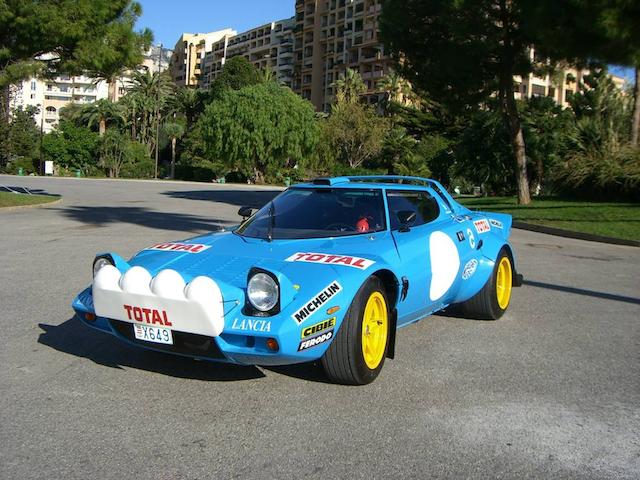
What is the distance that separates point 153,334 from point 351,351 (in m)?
1.27

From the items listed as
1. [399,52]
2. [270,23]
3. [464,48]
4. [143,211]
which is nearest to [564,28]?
[464,48]

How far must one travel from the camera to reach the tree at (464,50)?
70.8 feet

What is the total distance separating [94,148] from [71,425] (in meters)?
73.5

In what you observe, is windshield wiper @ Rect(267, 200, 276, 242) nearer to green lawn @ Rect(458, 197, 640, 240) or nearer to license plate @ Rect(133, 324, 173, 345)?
license plate @ Rect(133, 324, 173, 345)

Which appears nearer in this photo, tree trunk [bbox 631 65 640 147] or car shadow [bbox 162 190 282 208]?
tree trunk [bbox 631 65 640 147]

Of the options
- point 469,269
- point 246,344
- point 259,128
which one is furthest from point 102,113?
point 246,344

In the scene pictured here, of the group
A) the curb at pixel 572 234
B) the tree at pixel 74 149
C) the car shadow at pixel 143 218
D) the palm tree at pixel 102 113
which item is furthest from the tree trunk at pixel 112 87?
the curb at pixel 572 234

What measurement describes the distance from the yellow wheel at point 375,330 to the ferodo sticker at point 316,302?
1.11 feet

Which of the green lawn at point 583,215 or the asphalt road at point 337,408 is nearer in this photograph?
the asphalt road at point 337,408

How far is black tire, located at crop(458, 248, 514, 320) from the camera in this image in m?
6.38

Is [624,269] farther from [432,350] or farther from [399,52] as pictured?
[399,52]

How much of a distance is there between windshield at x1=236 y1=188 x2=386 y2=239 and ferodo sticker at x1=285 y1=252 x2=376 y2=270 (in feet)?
1.86

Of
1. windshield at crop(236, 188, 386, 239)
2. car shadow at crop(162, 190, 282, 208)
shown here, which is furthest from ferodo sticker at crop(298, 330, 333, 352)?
car shadow at crop(162, 190, 282, 208)

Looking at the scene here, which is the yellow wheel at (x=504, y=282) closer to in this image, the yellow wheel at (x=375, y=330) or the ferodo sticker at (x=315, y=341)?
the yellow wheel at (x=375, y=330)
